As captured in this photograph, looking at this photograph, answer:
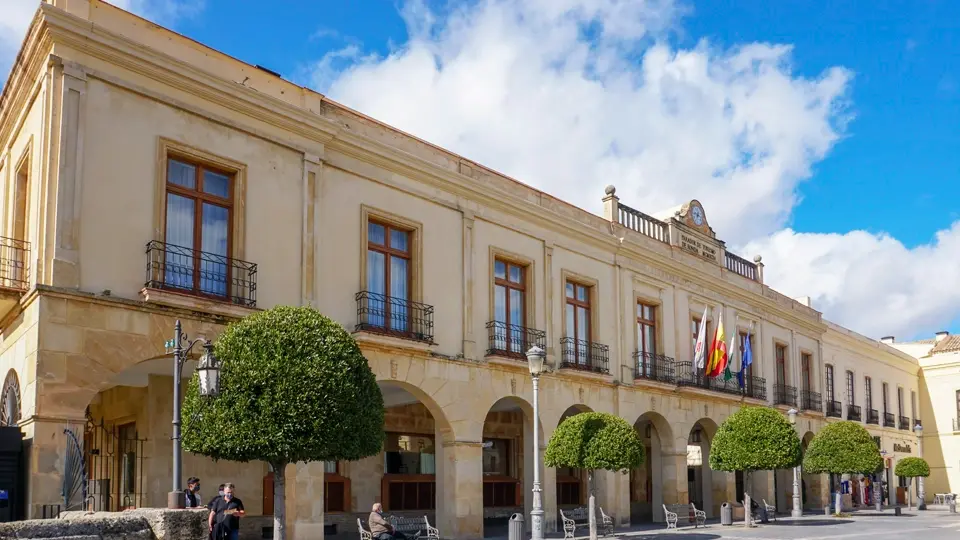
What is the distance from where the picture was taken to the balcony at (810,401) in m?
34.4

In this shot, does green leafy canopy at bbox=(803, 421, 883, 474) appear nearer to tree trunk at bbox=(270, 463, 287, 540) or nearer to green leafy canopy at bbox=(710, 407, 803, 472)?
green leafy canopy at bbox=(710, 407, 803, 472)

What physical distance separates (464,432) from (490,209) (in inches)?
196

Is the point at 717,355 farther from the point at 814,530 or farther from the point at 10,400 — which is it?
the point at 10,400

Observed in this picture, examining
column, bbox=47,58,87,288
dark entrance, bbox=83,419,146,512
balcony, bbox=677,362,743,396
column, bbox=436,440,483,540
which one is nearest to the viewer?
column, bbox=47,58,87,288

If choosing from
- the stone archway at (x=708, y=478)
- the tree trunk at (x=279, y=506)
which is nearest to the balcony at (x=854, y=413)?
the stone archway at (x=708, y=478)

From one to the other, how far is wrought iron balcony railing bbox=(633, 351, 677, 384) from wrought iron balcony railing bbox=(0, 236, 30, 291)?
1520cm

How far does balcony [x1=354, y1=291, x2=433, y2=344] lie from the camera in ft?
58.4

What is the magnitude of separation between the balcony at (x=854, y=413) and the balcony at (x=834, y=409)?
2.20 feet

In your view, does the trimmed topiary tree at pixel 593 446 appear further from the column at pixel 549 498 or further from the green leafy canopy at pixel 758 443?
the green leafy canopy at pixel 758 443

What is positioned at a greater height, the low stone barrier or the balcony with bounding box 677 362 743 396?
the balcony with bounding box 677 362 743 396

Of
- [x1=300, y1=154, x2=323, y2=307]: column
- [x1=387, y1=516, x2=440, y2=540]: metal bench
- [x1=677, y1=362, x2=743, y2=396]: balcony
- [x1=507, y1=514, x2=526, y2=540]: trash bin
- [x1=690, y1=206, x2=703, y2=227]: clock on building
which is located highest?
[x1=690, y1=206, x2=703, y2=227]: clock on building

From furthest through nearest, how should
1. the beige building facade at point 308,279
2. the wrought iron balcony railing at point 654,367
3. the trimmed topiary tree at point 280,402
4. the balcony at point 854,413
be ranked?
the balcony at point 854,413
the wrought iron balcony railing at point 654,367
the beige building facade at point 308,279
the trimmed topiary tree at point 280,402

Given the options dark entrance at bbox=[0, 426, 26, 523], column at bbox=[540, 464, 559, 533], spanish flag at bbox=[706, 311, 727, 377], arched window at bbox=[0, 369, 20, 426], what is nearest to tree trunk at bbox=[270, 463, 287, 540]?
dark entrance at bbox=[0, 426, 26, 523]

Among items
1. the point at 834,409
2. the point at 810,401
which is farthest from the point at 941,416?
the point at 810,401
